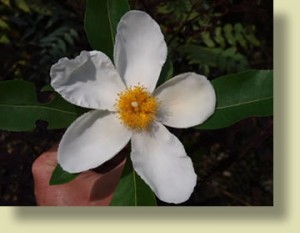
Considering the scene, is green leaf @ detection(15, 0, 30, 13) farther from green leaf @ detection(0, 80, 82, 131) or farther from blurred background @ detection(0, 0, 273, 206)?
green leaf @ detection(0, 80, 82, 131)

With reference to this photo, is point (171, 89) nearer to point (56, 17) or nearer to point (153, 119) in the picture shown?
point (153, 119)

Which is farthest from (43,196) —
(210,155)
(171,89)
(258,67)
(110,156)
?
(258,67)

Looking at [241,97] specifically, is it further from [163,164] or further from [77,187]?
[77,187]

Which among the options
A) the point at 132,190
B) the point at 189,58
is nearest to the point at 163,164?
the point at 132,190

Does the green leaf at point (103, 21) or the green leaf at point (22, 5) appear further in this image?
the green leaf at point (22, 5)

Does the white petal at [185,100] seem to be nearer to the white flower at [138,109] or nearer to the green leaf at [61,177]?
the white flower at [138,109]

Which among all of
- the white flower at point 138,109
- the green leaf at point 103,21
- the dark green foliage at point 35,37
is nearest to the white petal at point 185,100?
the white flower at point 138,109

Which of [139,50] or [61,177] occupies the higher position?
[139,50]
